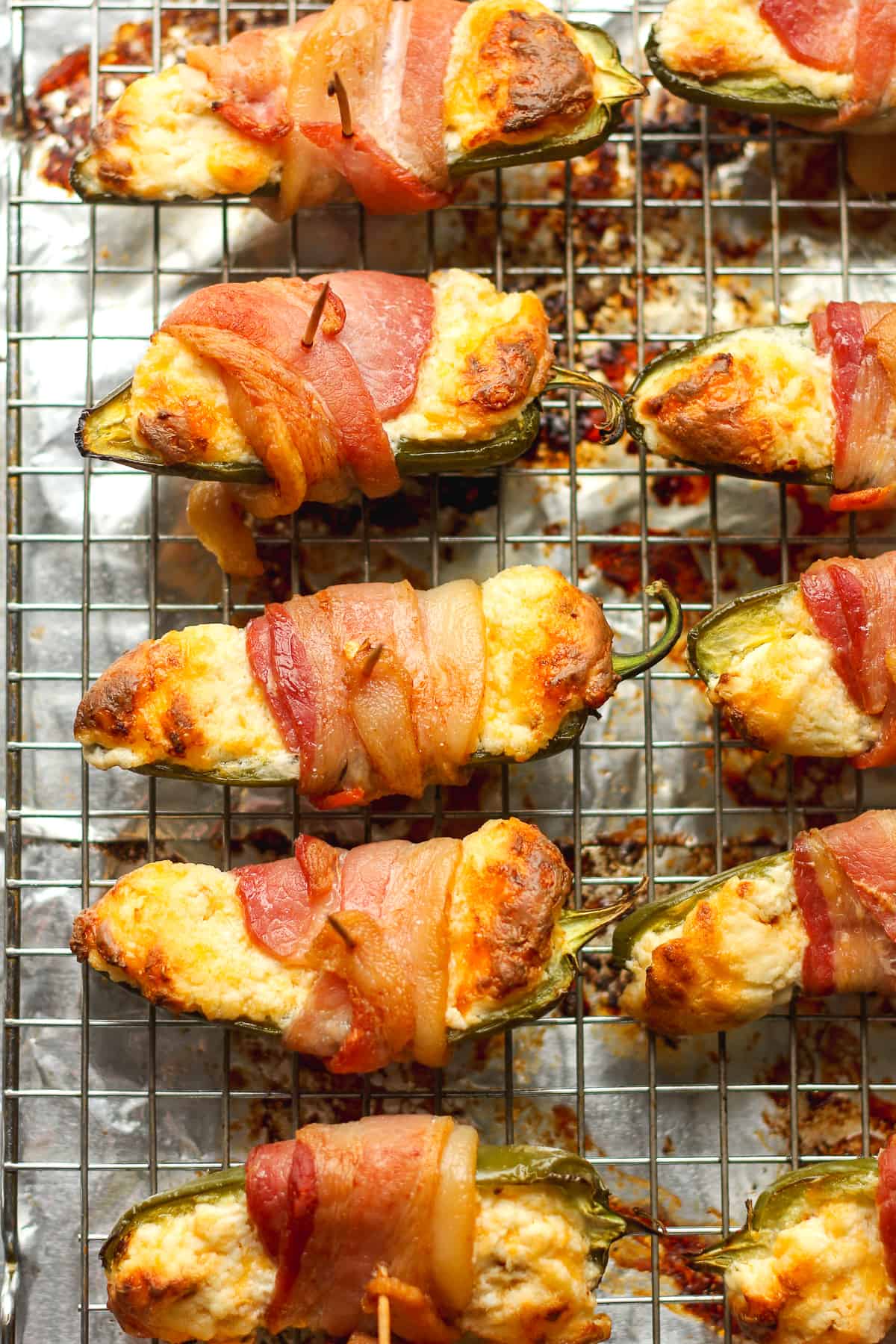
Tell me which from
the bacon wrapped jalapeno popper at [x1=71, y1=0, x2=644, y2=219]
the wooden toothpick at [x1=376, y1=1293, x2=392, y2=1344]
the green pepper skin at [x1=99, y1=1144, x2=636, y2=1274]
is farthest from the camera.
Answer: the bacon wrapped jalapeno popper at [x1=71, y1=0, x2=644, y2=219]

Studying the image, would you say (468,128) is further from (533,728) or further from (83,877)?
(83,877)

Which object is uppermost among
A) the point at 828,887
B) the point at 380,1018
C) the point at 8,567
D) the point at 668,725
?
the point at 8,567

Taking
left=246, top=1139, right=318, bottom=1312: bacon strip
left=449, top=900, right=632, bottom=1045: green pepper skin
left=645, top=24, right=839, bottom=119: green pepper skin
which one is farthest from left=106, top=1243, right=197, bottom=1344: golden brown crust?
left=645, top=24, right=839, bottom=119: green pepper skin

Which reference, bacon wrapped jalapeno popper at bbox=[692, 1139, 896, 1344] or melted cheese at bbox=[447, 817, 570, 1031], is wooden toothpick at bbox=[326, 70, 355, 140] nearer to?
melted cheese at bbox=[447, 817, 570, 1031]

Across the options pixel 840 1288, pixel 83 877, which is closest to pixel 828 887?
pixel 840 1288

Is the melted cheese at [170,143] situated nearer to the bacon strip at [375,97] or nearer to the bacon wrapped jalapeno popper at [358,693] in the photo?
the bacon strip at [375,97]
